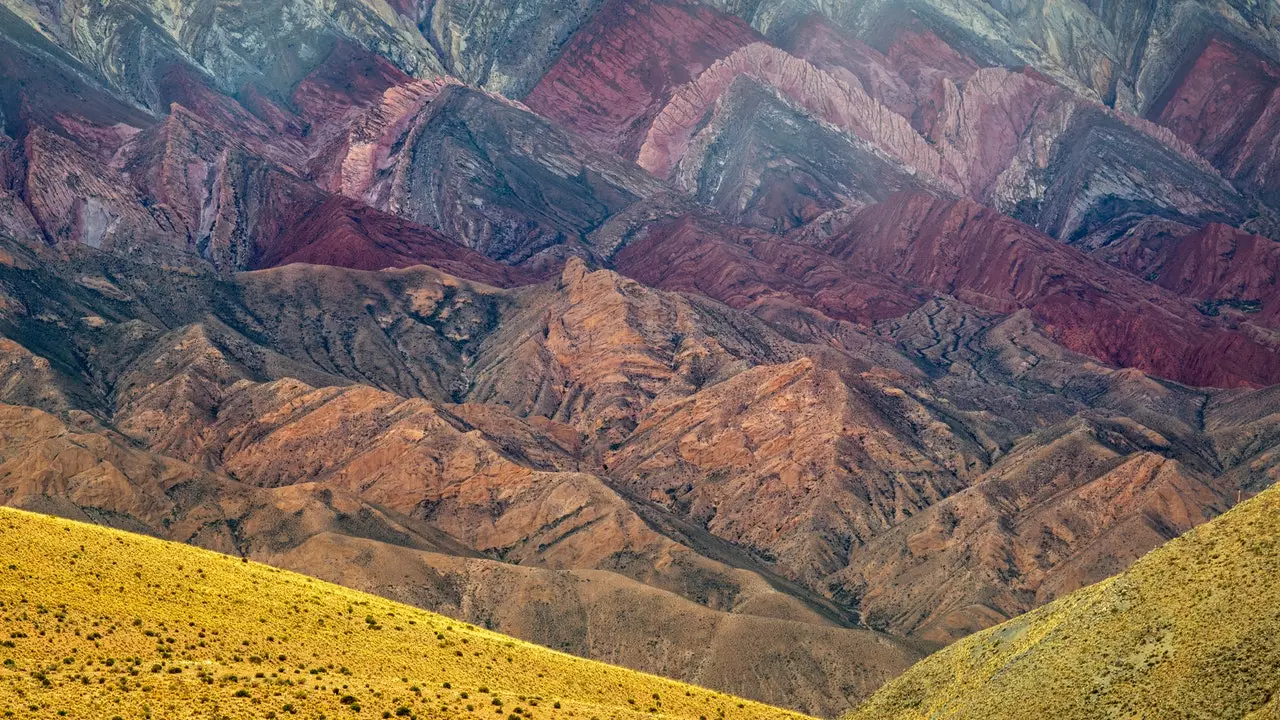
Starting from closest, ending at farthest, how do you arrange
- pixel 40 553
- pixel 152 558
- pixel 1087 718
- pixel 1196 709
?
pixel 1196 709 → pixel 1087 718 → pixel 40 553 → pixel 152 558

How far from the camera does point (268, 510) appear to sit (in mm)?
199750

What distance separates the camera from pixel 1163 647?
67875mm

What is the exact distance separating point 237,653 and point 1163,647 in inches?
1484

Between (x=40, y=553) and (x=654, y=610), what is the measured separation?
11104 centimetres

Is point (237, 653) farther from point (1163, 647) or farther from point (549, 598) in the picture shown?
point (549, 598)

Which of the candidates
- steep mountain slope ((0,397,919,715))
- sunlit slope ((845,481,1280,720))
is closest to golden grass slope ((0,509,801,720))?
sunlit slope ((845,481,1280,720))

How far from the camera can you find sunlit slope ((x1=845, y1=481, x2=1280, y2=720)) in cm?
6247

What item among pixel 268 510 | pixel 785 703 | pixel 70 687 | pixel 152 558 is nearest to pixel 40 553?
pixel 152 558

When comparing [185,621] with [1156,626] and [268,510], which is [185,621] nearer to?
[1156,626]

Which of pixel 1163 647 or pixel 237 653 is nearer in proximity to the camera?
pixel 1163 647

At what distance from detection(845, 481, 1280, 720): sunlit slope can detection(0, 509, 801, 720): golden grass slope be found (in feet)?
43.5

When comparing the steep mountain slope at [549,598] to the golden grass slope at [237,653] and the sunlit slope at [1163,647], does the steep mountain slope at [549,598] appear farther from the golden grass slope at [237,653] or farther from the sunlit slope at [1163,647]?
the sunlit slope at [1163,647]

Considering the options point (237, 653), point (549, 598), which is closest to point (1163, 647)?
point (237, 653)

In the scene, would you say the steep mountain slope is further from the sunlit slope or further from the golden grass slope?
the sunlit slope
